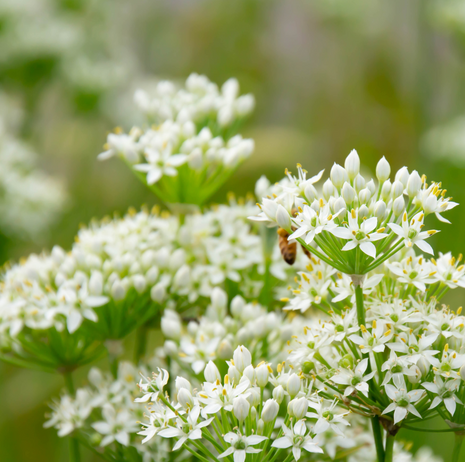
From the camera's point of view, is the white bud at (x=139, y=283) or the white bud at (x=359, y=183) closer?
the white bud at (x=359, y=183)

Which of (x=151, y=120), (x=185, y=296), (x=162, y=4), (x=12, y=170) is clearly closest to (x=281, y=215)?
(x=185, y=296)

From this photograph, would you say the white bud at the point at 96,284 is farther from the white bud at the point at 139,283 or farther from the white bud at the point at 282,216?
the white bud at the point at 282,216

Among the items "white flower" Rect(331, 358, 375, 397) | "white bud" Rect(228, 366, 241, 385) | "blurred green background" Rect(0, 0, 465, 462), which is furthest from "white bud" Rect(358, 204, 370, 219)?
"blurred green background" Rect(0, 0, 465, 462)

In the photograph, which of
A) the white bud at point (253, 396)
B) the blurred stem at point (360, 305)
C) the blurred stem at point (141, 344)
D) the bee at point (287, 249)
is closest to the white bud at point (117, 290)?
the blurred stem at point (141, 344)

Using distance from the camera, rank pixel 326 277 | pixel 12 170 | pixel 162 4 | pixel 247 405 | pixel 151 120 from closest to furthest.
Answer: pixel 247 405 → pixel 326 277 → pixel 151 120 → pixel 12 170 → pixel 162 4

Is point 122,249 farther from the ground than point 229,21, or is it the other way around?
point 229,21

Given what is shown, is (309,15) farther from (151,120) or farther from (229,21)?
(151,120)
